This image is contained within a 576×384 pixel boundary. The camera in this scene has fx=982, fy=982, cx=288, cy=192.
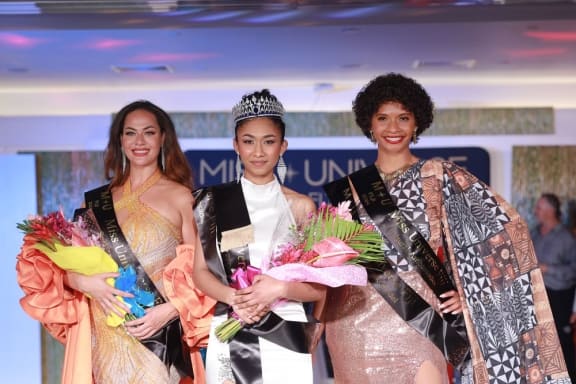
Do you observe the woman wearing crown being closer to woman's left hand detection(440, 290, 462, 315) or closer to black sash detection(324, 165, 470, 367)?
black sash detection(324, 165, 470, 367)

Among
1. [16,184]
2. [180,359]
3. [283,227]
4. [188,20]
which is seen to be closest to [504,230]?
[283,227]

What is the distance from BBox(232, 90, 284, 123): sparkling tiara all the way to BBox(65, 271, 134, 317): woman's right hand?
0.78m

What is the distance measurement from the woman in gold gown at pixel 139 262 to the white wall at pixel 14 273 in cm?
325

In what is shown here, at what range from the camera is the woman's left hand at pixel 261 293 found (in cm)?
312

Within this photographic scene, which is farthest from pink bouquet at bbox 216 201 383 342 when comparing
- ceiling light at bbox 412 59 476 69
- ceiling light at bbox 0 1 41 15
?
ceiling light at bbox 412 59 476 69

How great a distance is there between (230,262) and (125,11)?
2.75 metres

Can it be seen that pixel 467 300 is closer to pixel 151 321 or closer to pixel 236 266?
pixel 236 266

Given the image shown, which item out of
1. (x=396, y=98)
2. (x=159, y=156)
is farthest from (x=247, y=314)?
(x=396, y=98)

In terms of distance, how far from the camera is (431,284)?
3600 millimetres

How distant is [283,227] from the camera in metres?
3.36

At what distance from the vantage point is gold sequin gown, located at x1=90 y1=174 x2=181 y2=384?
361cm

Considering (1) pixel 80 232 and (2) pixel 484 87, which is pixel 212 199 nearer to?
(1) pixel 80 232

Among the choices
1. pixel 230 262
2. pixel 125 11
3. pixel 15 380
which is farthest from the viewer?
pixel 15 380

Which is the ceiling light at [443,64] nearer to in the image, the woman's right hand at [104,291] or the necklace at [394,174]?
the necklace at [394,174]
